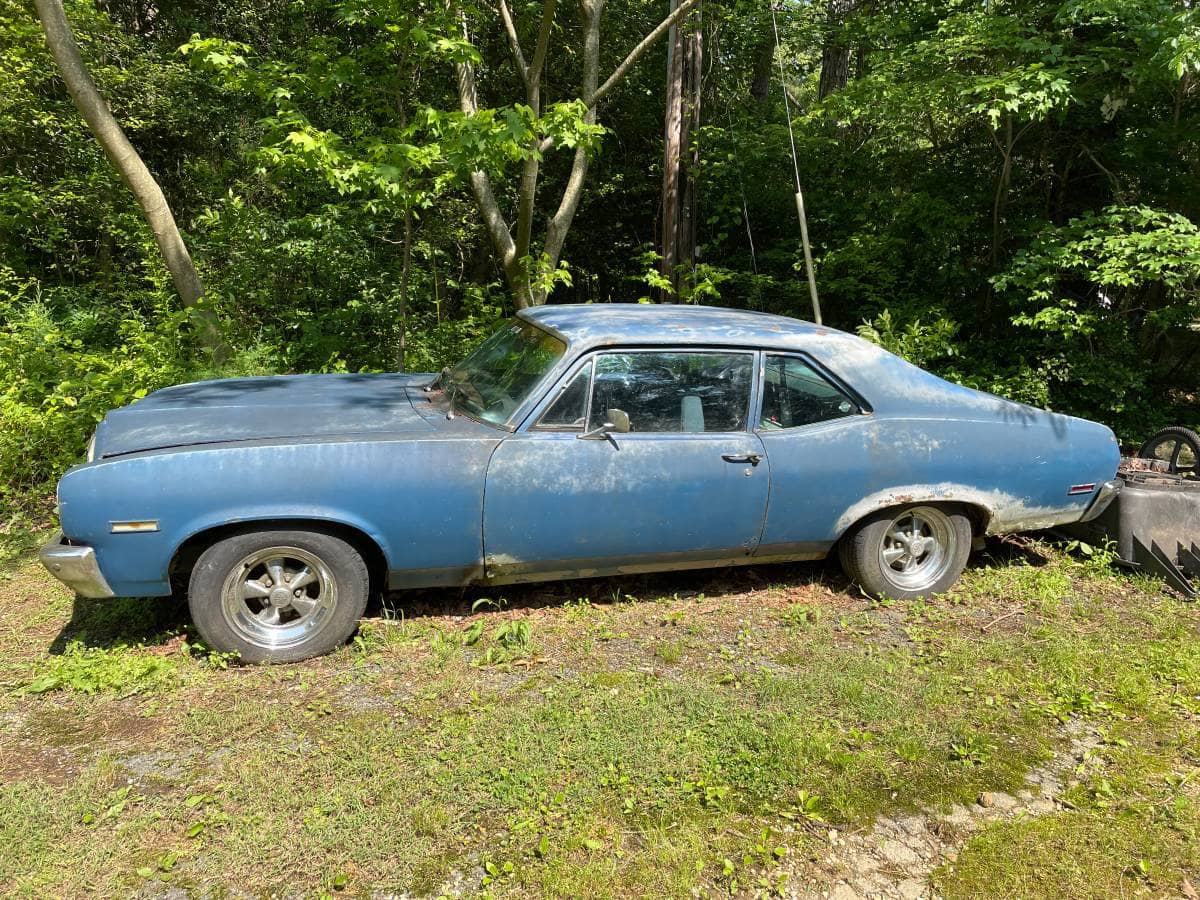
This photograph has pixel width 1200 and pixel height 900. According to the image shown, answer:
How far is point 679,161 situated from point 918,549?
6.34 m

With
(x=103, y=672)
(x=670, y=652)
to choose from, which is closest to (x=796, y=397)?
(x=670, y=652)

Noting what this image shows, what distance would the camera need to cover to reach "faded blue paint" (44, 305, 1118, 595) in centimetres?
330

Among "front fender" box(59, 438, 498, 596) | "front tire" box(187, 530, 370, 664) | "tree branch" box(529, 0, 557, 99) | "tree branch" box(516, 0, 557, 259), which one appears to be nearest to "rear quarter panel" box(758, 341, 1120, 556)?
"front fender" box(59, 438, 498, 596)

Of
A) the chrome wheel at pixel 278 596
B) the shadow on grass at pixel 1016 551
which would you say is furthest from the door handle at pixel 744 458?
the shadow on grass at pixel 1016 551

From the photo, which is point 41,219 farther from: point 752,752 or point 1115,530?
point 1115,530

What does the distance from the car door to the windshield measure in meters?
0.18

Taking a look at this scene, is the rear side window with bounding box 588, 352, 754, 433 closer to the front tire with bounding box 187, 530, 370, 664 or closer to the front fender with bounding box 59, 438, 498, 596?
the front fender with bounding box 59, 438, 498, 596

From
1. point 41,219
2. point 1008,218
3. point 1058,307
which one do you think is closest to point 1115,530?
point 1058,307

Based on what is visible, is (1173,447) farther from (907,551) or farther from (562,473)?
(562,473)

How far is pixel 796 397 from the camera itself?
4129 mm

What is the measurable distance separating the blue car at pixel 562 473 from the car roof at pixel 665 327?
0.05 feet

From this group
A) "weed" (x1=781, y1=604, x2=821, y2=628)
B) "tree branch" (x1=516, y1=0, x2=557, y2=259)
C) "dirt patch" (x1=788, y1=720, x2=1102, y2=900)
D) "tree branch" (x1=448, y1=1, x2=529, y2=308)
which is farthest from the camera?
"tree branch" (x1=448, y1=1, x2=529, y2=308)

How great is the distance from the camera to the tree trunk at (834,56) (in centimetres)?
1212

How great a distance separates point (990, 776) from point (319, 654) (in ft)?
9.58
